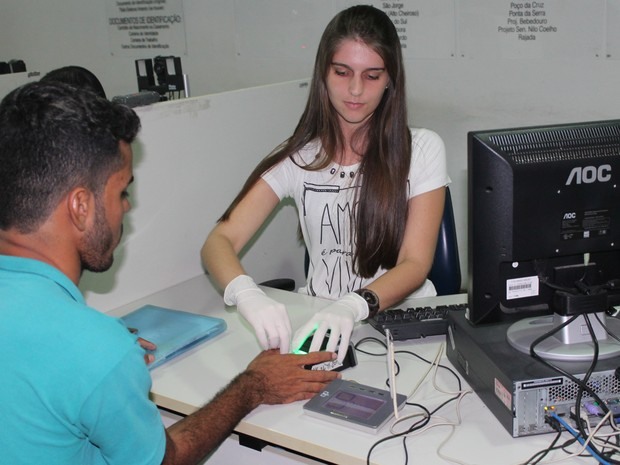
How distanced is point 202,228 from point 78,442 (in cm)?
118

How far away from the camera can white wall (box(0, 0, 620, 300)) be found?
2.34m

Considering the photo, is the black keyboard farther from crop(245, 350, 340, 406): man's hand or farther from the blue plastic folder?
the blue plastic folder

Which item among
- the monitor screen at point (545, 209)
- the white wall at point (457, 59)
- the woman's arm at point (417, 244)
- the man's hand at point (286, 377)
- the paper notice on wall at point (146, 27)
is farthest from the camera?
the paper notice on wall at point (146, 27)

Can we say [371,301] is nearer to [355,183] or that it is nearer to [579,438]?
[355,183]

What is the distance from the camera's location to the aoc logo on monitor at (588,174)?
1.23 metres

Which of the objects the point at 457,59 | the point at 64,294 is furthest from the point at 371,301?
the point at 457,59

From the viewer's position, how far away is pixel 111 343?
937mm

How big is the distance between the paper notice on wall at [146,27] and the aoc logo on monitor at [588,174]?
2.42 meters

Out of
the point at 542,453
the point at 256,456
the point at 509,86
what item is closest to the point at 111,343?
the point at 256,456

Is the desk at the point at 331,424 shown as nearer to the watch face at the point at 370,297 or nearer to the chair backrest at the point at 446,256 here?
the watch face at the point at 370,297

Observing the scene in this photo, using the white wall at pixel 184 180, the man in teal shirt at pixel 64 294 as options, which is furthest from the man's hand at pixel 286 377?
the white wall at pixel 184 180

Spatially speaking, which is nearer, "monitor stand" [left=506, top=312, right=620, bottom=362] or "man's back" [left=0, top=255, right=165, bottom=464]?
"man's back" [left=0, top=255, right=165, bottom=464]

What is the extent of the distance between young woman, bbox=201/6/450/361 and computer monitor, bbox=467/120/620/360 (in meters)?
0.42

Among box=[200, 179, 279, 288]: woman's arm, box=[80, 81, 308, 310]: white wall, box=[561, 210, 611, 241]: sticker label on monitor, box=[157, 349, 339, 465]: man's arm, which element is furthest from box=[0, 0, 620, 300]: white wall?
box=[561, 210, 611, 241]: sticker label on monitor
